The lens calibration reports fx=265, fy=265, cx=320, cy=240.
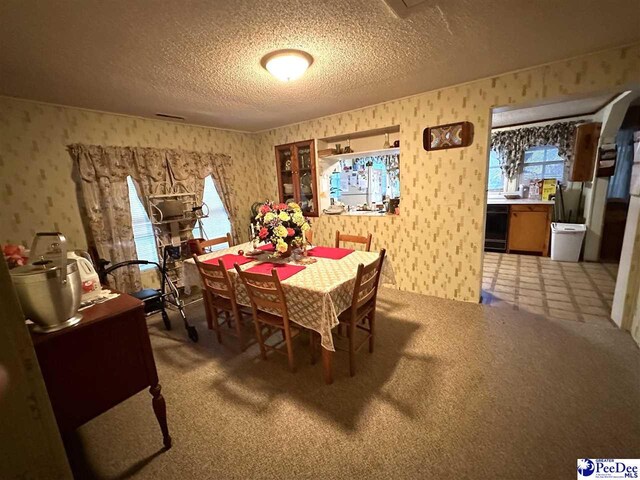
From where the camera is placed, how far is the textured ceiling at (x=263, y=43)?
1.39m

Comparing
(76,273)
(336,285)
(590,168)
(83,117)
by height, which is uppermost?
(83,117)

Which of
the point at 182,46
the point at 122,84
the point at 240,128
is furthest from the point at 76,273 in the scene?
the point at 240,128

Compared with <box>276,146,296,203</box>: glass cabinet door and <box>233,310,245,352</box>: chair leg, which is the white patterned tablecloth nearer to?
<box>233,310,245,352</box>: chair leg

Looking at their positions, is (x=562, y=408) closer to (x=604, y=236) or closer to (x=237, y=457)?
(x=237, y=457)

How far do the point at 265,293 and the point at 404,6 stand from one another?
1.86m

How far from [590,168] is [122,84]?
5928mm

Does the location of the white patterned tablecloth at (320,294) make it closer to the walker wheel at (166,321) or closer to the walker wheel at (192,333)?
the walker wheel at (192,333)

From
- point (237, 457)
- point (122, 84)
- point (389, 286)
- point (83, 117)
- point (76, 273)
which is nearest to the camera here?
point (76, 273)

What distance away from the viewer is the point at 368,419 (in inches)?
62.2

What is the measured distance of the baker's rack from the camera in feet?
10.6

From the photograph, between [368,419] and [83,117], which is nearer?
[368,419]

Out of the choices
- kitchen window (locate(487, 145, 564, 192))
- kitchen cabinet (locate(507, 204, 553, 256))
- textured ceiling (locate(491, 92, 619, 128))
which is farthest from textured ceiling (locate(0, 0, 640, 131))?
kitchen window (locate(487, 145, 564, 192))

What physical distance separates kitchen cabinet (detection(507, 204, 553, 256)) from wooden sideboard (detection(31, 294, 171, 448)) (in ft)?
18.0
